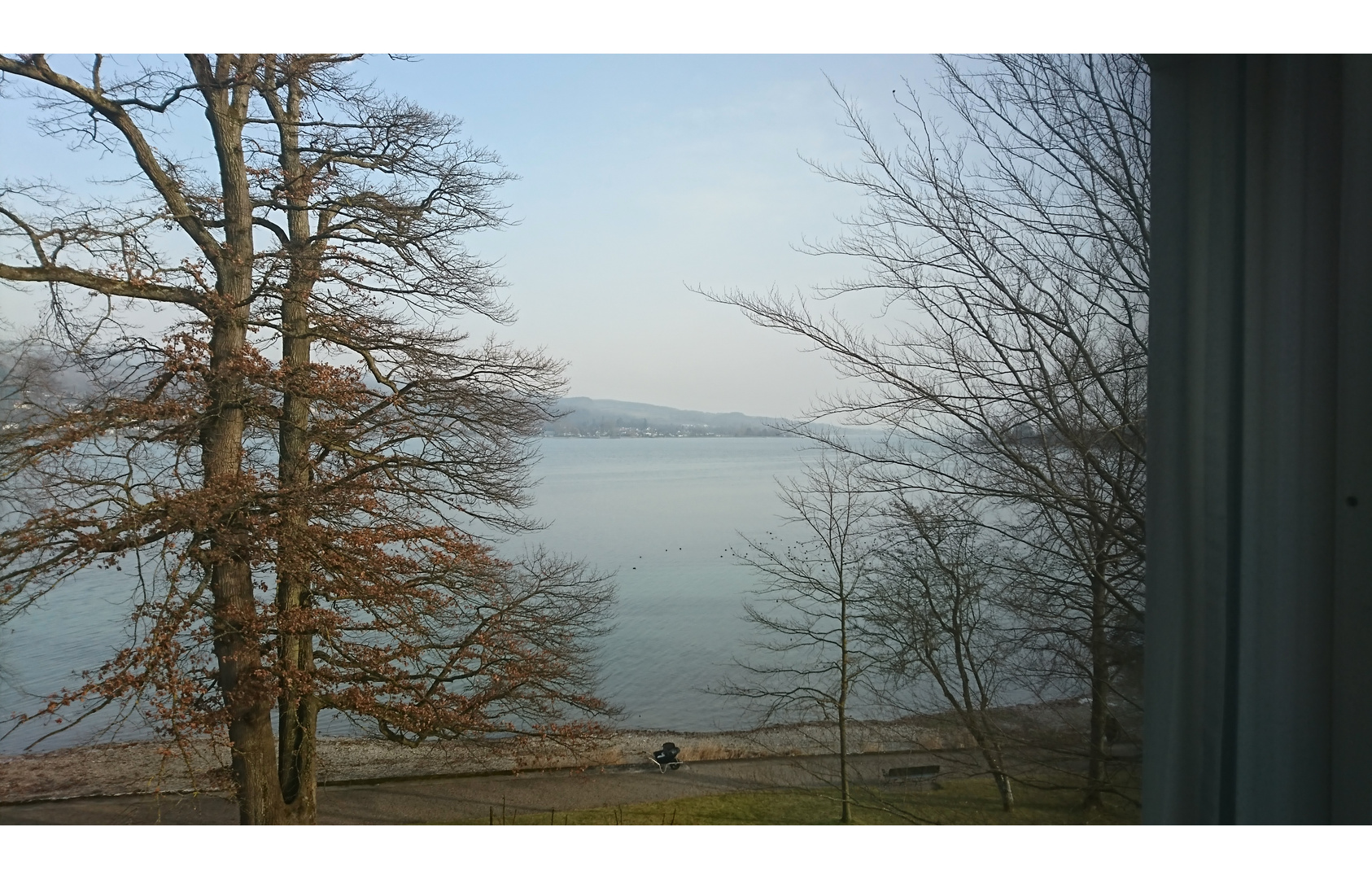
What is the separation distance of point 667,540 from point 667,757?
578 mm

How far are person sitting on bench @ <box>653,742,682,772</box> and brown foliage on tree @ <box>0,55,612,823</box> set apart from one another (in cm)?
20

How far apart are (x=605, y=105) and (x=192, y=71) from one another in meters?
1.06

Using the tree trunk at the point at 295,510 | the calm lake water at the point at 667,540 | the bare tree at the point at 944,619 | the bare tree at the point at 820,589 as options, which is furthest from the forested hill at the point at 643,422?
the tree trunk at the point at 295,510

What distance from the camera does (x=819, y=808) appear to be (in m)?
2.18

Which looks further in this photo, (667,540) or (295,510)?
(667,540)

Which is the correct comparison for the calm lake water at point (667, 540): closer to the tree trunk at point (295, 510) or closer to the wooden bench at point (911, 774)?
the tree trunk at point (295, 510)

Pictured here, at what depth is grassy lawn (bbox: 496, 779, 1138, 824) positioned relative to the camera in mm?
2102

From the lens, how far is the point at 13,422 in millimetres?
1954

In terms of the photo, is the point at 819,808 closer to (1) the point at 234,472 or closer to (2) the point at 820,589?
(2) the point at 820,589

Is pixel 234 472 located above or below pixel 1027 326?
below

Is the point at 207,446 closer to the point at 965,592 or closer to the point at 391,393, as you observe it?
the point at 391,393

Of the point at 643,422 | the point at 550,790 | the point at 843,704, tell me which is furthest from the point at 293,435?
the point at 843,704
